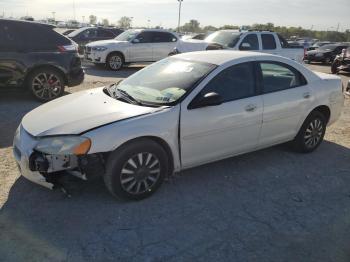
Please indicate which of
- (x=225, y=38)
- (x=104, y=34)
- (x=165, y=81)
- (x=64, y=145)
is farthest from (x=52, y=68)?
(x=104, y=34)

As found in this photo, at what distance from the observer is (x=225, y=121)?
4246mm

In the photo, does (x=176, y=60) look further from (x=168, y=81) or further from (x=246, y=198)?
(x=246, y=198)

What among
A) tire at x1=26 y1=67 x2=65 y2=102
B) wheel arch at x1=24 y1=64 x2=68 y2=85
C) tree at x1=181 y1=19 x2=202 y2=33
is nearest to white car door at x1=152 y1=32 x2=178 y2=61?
wheel arch at x1=24 y1=64 x2=68 y2=85

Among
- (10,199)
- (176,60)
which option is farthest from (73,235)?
(176,60)

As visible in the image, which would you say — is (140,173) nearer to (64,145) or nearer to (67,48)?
(64,145)

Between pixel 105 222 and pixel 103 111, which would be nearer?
pixel 105 222

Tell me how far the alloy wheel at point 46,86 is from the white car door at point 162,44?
7.73m

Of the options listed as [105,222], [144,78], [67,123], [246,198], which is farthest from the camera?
[144,78]

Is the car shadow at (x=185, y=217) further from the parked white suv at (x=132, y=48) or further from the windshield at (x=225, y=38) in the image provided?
the parked white suv at (x=132, y=48)

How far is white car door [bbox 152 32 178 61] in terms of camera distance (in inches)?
607

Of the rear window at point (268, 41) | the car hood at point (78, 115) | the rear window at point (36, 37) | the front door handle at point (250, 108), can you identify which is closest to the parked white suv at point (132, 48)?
the rear window at point (268, 41)

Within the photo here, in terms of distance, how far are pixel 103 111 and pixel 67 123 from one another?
399 mm

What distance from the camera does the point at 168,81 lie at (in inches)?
174

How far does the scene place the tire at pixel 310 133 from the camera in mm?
5309
